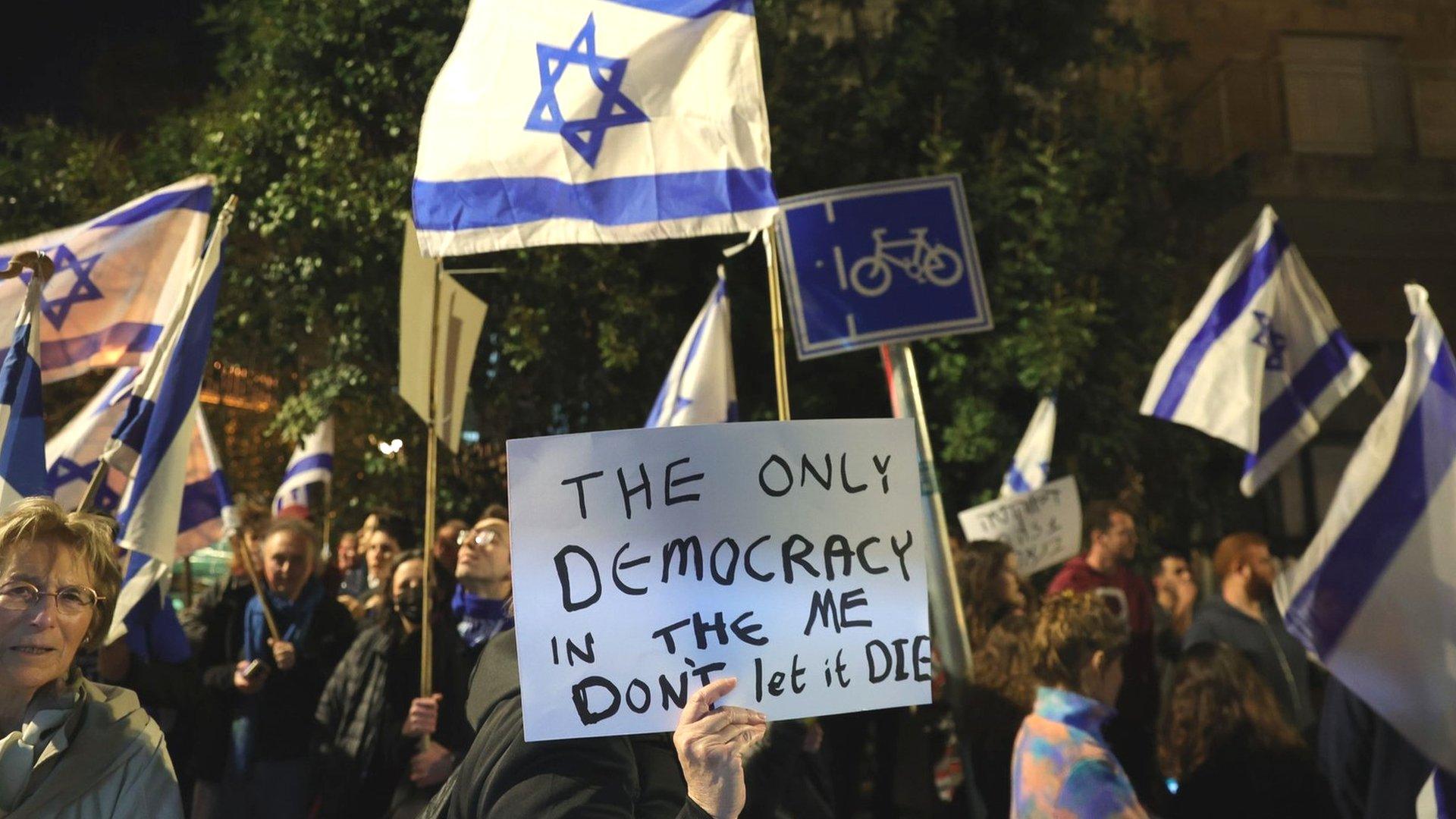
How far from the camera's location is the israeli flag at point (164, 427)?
4.24 meters

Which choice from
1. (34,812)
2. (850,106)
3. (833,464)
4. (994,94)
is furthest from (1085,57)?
(34,812)

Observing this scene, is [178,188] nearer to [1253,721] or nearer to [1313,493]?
[1253,721]

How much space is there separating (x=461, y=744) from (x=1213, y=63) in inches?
489

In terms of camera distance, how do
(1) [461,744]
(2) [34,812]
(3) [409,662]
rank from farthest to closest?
(3) [409,662], (1) [461,744], (2) [34,812]

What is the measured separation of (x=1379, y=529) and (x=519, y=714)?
2578 millimetres

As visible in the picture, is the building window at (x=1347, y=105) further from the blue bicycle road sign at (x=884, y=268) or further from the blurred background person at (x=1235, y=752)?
the blurred background person at (x=1235, y=752)

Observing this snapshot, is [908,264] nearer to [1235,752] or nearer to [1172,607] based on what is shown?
[1235,752]

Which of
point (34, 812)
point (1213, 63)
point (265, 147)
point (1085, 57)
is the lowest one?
point (34, 812)

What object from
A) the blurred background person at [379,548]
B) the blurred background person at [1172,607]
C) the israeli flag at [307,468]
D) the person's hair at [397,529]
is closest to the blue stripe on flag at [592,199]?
the blurred background person at [379,548]

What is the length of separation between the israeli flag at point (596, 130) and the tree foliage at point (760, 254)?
17.0ft

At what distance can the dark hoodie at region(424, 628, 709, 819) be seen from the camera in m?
2.14

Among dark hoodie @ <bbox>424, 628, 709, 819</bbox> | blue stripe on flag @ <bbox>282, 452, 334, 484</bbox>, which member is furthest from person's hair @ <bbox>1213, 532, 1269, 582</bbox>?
blue stripe on flag @ <bbox>282, 452, 334, 484</bbox>

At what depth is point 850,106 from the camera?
34.6 feet

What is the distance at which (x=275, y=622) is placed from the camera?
5516mm
